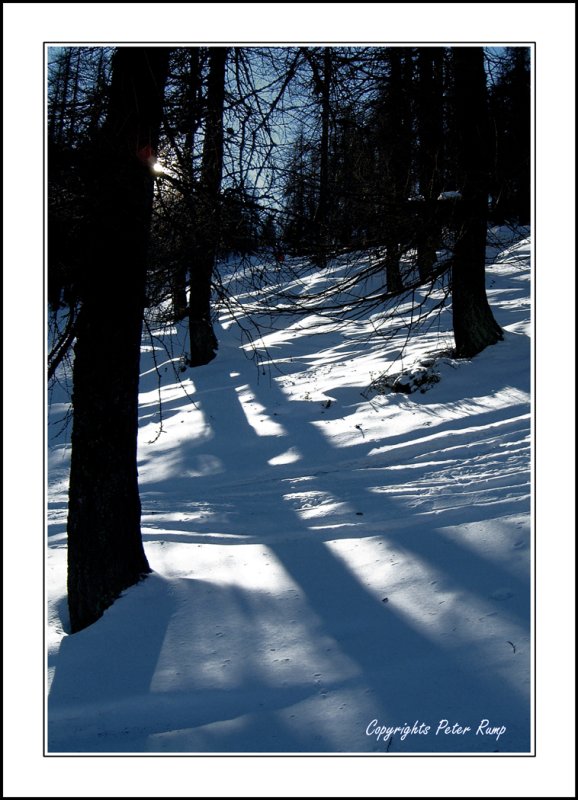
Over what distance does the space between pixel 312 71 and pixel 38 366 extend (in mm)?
3141

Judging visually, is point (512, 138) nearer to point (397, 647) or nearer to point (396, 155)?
point (396, 155)

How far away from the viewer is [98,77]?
167 inches

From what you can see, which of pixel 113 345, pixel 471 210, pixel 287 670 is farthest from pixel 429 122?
pixel 287 670

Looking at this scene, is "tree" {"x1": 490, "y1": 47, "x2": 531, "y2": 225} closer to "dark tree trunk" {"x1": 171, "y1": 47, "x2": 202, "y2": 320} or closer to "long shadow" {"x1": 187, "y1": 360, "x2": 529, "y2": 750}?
"dark tree trunk" {"x1": 171, "y1": 47, "x2": 202, "y2": 320}

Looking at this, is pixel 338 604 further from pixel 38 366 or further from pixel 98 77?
pixel 98 77

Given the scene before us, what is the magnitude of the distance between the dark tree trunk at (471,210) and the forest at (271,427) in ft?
0.14

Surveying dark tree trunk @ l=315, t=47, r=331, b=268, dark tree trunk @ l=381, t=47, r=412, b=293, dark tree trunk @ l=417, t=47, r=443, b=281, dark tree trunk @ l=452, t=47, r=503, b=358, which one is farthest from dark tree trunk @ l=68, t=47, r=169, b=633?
dark tree trunk @ l=452, t=47, r=503, b=358

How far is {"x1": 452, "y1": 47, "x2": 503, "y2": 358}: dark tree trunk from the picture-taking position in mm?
6422

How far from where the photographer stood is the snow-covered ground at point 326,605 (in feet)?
A: 9.09

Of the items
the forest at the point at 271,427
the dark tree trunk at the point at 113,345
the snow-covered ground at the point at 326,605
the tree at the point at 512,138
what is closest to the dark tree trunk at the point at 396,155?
the forest at the point at 271,427

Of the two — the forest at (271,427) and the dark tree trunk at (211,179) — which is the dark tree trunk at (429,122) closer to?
the forest at (271,427)

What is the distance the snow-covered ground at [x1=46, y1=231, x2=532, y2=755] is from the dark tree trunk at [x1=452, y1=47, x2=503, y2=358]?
149 centimetres
